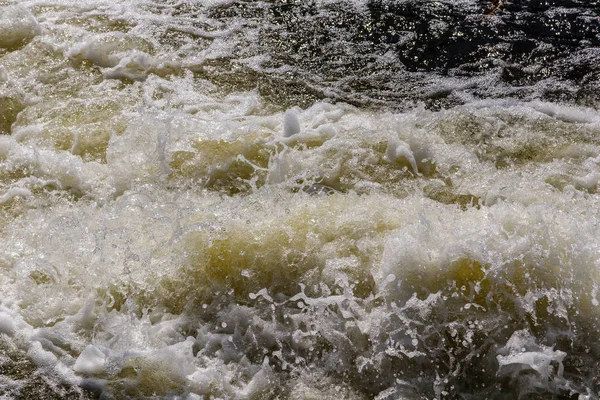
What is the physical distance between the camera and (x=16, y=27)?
6859 millimetres

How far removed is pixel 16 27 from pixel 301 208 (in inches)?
179

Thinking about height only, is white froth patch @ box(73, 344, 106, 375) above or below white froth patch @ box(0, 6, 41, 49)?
below

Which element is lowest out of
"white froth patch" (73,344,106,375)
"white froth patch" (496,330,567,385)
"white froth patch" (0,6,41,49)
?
"white froth patch" (73,344,106,375)

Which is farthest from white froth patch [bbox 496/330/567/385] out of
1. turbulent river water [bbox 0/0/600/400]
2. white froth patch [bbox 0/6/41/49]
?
white froth patch [bbox 0/6/41/49]

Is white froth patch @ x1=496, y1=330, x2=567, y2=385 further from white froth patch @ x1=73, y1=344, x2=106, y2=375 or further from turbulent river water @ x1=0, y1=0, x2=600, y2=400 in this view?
white froth patch @ x1=73, y1=344, x2=106, y2=375

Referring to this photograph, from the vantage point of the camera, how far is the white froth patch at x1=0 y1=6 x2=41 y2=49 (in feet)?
22.1

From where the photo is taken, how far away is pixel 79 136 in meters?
5.30

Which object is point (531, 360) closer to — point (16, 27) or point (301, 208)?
point (301, 208)

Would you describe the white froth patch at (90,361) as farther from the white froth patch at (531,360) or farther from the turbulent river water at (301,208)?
the white froth patch at (531,360)

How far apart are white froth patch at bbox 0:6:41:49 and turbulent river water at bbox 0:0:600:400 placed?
23 mm

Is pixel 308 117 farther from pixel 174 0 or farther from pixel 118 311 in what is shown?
pixel 174 0

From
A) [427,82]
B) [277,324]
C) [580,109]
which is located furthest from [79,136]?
[580,109]

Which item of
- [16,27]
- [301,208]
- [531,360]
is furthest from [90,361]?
[16,27]

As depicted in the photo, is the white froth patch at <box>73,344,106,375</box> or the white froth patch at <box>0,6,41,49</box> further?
the white froth patch at <box>0,6,41,49</box>
